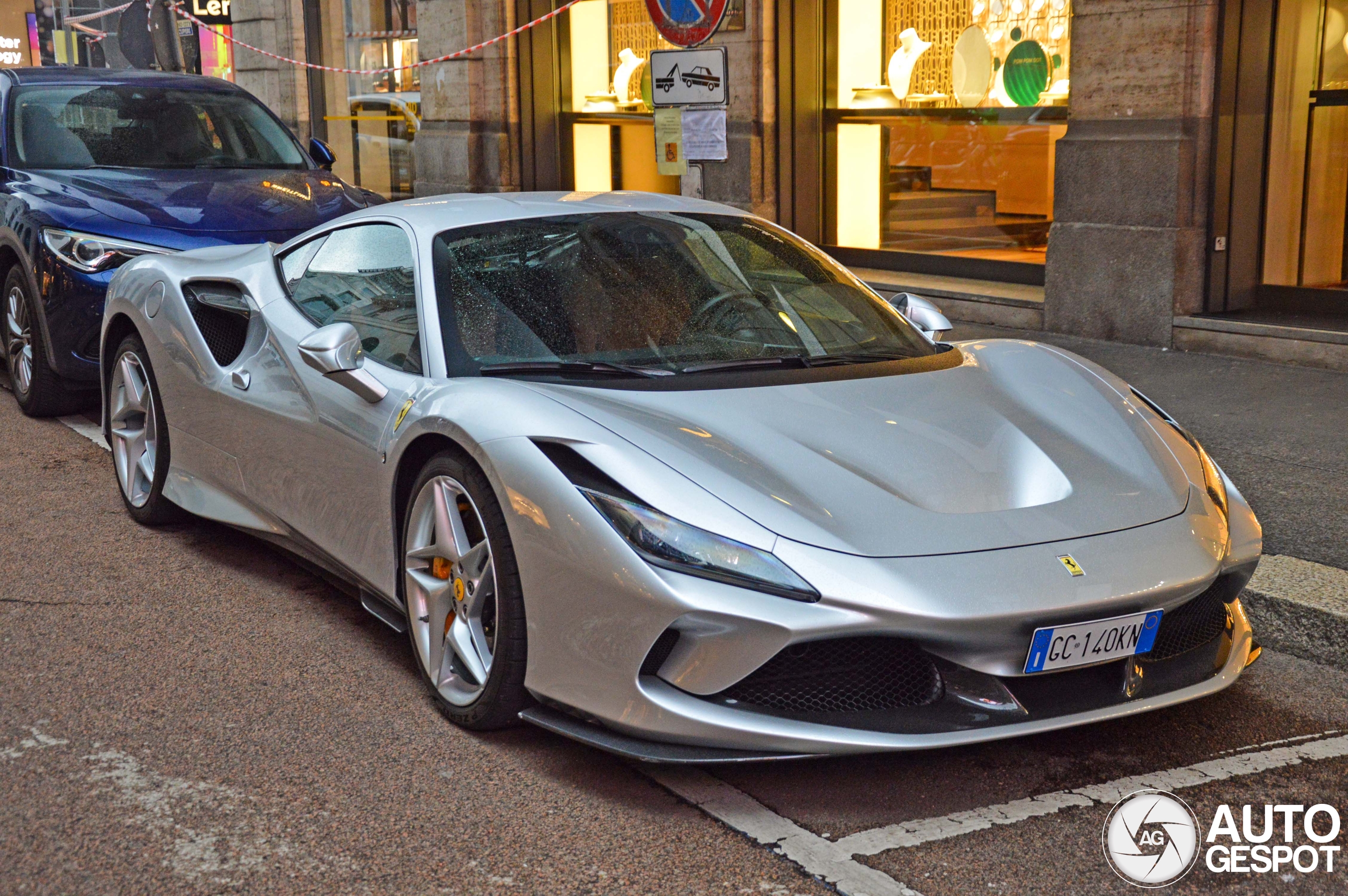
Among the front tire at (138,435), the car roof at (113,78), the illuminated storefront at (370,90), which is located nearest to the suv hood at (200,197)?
the car roof at (113,78)

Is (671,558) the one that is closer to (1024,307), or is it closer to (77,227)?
(77,227)

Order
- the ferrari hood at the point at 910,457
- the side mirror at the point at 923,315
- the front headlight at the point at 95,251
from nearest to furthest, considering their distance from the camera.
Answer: the ferrari hood at the point at 910,457
the side mirror at the point at 923,315
the front headlight at the point at 95,251

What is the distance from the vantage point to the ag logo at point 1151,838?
3.02m

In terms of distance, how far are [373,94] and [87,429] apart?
1165 centimetres

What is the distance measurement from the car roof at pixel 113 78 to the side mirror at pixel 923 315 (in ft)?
18.9

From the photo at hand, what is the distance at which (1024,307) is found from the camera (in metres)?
9.87

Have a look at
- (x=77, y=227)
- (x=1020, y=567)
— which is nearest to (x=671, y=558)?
(x=1020, y=567)

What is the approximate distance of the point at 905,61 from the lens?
1188 centimetres

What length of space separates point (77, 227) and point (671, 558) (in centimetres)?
528

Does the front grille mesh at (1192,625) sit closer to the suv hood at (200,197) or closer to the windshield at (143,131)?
the suv hood at (200,197)

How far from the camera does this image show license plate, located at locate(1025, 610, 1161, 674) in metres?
3.17

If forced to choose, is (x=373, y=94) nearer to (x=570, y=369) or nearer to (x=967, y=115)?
(x=967, y=115)

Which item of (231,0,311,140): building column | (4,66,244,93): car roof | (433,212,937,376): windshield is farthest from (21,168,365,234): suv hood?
(231,0,311,140): building column

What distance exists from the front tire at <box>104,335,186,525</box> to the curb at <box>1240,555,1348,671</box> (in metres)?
3.68
